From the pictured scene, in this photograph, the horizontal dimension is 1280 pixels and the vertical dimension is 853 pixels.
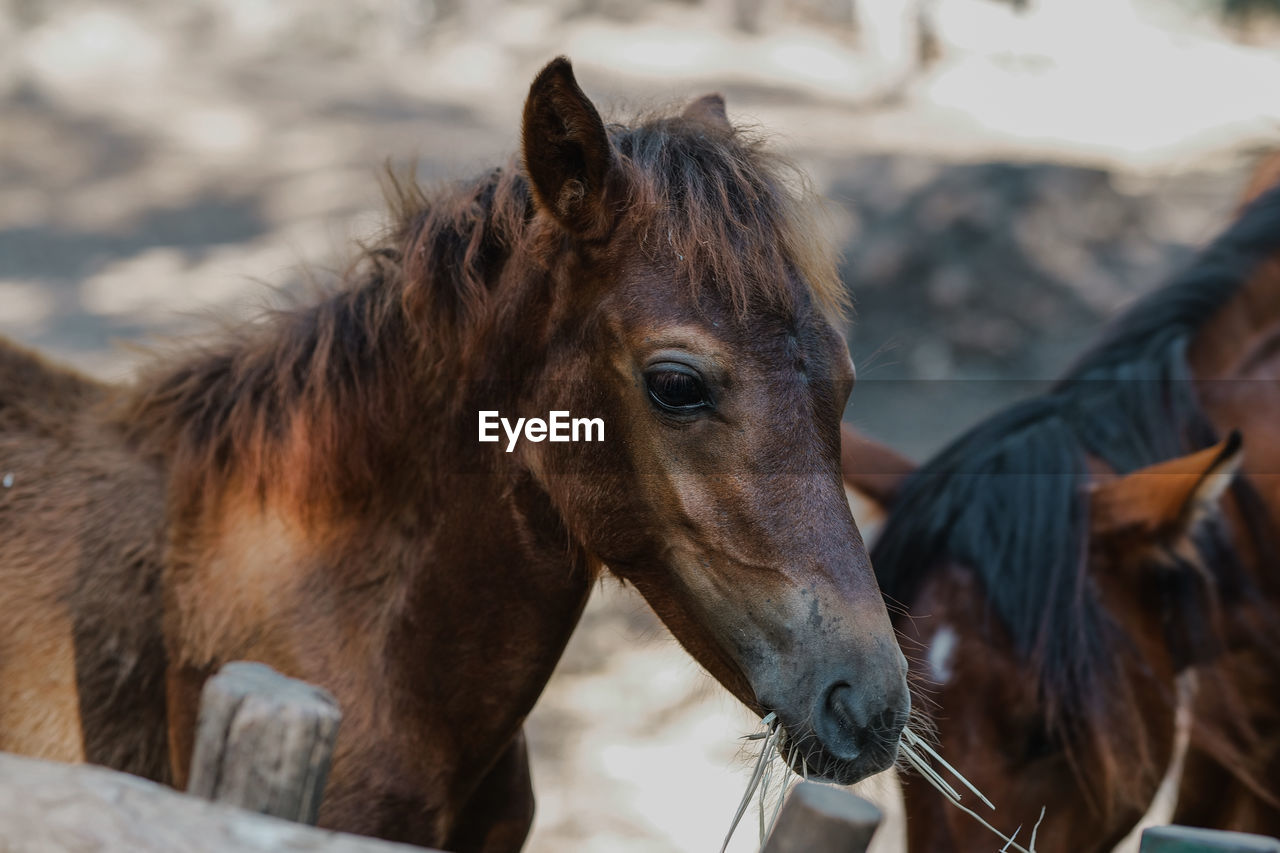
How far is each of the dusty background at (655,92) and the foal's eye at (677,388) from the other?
3206 mm

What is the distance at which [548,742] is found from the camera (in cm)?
488

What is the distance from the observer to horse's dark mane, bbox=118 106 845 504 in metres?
1.75

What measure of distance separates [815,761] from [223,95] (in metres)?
12.6

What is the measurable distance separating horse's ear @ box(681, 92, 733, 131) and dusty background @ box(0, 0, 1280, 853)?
3.14 m

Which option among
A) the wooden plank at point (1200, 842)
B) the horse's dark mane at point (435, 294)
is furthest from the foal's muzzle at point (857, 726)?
the horse's dark mane at point (435, 294)

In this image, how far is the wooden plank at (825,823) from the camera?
130cm

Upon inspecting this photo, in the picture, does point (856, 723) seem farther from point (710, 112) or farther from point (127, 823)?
point (710, 112)

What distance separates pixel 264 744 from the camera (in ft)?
4.63

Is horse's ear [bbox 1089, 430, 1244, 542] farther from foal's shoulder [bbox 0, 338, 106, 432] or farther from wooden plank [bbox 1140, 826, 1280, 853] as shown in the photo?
foal's shoulder [bbox 0, 338, 106, 432]

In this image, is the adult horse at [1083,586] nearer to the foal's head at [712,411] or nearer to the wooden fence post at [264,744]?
the foal's head at [712,411]

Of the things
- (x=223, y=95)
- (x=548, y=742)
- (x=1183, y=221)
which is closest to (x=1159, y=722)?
(x=548, y=742)

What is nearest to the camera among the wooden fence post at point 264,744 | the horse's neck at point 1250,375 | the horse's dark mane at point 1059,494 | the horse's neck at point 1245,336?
the wooden fence post at point 264,744
